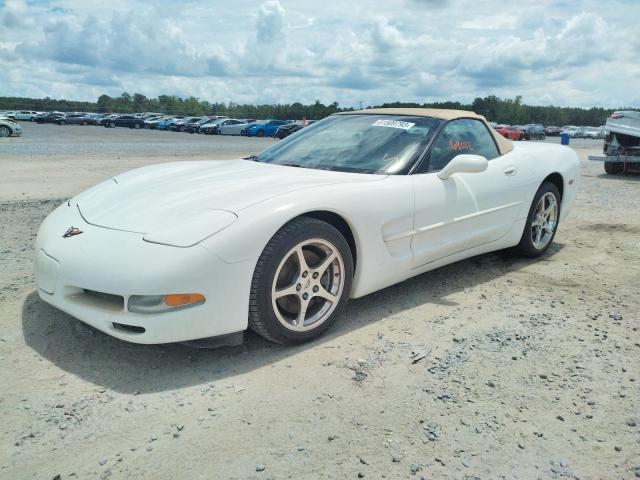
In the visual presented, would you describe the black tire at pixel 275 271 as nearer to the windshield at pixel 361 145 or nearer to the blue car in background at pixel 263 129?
the windshield at pixel 361 145

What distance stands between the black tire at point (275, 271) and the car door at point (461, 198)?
2.40 ft

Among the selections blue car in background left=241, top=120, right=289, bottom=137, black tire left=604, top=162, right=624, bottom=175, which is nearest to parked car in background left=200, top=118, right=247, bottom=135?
blue car in background left=241, top=120, right=289, bottom=137

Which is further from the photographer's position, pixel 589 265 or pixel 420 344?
pixel 589 265

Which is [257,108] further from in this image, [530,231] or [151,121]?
[530,231]

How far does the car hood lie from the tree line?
69.0 metres

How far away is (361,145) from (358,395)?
1878 mm

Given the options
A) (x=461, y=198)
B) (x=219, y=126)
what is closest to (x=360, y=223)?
(x=461, y=198)

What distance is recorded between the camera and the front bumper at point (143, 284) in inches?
101

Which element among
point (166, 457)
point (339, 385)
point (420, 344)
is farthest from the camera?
point (420, 344)

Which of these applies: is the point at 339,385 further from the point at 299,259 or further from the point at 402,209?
the point at 402,209

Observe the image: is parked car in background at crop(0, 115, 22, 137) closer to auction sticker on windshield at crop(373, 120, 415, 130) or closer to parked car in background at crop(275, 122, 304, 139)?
parked car in background at crop(275, 122, 304, 139)

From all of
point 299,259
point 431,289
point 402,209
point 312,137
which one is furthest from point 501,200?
point 299,259

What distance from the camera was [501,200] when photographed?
421 centimetres

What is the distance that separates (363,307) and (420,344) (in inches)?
24.9
